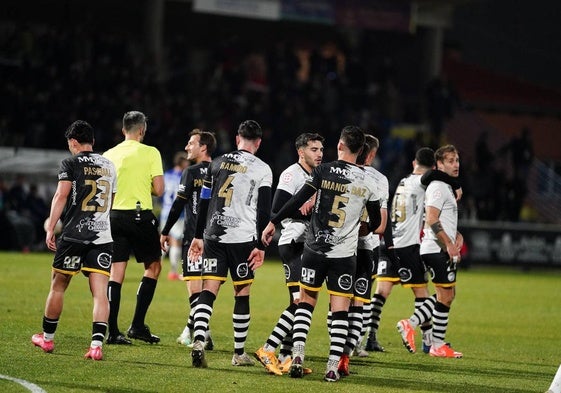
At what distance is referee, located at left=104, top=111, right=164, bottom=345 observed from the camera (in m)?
12.9

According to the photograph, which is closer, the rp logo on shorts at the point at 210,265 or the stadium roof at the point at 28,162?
the rp logo on shorts at the point at 210,265

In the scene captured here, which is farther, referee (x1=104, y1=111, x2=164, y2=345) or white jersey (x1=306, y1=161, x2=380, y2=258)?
referee (x1=104, y1=111, x2=164, y2=345)

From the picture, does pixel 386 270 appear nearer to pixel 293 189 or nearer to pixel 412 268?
pixel 412 268

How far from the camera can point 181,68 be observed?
122ft

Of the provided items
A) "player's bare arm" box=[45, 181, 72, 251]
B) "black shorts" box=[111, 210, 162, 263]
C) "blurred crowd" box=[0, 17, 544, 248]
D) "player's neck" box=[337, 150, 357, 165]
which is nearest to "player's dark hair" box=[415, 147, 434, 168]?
"player's neck" box=[337, 150, 357, 165]

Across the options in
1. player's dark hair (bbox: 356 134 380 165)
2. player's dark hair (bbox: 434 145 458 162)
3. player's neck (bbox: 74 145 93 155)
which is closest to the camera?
player's neck (bbox: 74 145 93 155)

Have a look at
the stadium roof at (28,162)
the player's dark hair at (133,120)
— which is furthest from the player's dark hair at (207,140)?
the stadium roof at (28,162)

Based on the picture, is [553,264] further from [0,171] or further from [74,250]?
[74,250]

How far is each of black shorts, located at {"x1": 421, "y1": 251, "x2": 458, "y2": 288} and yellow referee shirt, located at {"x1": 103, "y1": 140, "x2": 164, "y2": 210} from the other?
11.8 ft

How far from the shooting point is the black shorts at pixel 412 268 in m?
14.3

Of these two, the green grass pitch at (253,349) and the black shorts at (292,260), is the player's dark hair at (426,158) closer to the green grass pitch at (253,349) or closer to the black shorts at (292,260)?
the green grass pitch at (253,349)

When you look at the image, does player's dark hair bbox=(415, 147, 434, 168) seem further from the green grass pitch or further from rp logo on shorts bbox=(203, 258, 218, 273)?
rp logo on shorts bbox=(203, 258, 218, 273)

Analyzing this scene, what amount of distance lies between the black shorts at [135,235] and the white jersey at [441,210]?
3.32 meters

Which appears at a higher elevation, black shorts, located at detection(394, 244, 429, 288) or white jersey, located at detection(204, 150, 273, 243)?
white jersey, located at detection(204, 150, 273, 243)
